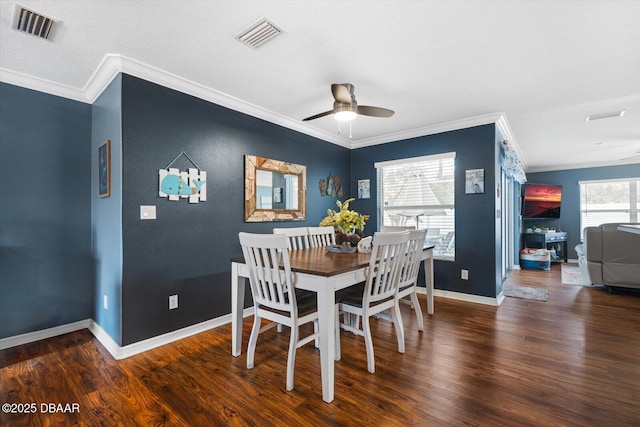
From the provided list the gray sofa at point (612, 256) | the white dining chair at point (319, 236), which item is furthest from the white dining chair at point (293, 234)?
the gray sofa at point (612, 256)

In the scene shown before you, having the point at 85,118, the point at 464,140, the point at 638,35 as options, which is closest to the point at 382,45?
the point at 638,35

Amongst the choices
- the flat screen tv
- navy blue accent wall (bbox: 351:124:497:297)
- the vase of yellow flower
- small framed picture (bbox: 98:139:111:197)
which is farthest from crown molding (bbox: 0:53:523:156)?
the flat screen tv

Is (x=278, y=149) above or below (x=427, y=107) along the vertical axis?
below

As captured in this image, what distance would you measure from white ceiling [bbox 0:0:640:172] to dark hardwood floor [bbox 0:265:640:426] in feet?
7.67

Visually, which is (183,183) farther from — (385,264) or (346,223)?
(385,264)

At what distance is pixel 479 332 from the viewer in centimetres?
283

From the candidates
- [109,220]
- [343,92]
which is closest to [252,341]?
[109,220]

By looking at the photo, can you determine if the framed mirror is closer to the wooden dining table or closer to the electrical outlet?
the electrical outlet

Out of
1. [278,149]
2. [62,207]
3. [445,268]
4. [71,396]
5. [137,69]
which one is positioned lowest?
[71,396]

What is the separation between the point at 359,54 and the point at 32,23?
2.20m

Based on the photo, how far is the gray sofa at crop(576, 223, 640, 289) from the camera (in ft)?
13.5

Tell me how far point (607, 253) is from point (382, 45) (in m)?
4.70

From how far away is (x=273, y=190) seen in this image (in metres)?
3.66

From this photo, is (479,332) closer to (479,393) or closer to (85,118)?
(479,393)
